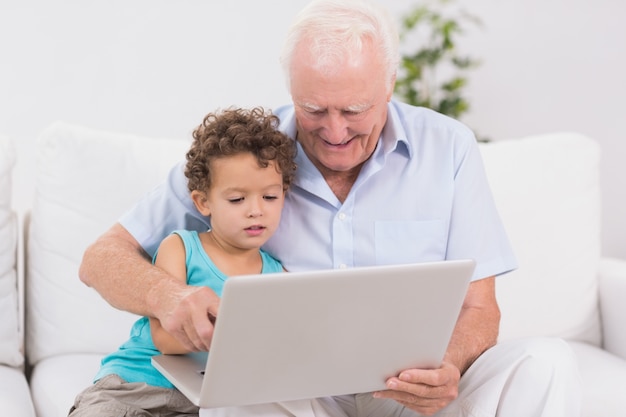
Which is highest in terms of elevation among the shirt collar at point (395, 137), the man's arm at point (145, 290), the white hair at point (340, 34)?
the white hair at point (340, 34)

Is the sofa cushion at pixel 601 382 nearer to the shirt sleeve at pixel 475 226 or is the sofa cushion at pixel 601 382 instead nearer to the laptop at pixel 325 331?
the shirt sleeve at pixel 475 226

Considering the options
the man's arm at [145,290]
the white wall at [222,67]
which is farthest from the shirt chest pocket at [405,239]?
the white wall at [222,67]

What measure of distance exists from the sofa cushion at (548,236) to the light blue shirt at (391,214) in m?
0.45

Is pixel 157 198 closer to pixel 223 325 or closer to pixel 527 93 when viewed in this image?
pixel 223 325

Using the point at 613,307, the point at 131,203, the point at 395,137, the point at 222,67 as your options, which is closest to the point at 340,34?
the point at 395,137

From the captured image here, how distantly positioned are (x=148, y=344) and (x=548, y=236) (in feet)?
3.67

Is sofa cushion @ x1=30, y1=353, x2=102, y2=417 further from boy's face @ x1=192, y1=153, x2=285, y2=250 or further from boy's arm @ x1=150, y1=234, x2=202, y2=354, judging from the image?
boy's face @ x1=192, y1=153, x2=285, y2=250

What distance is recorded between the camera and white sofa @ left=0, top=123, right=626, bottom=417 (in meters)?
2.00

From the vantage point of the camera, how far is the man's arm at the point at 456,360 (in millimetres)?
1359

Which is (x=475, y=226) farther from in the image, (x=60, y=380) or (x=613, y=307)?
(x=60, y=380)

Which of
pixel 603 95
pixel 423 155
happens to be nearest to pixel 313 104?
pixel 423 155

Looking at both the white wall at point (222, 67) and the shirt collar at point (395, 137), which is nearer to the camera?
the shirt collar at point (395, 137)

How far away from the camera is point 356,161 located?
172cm

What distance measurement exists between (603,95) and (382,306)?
2.34m
